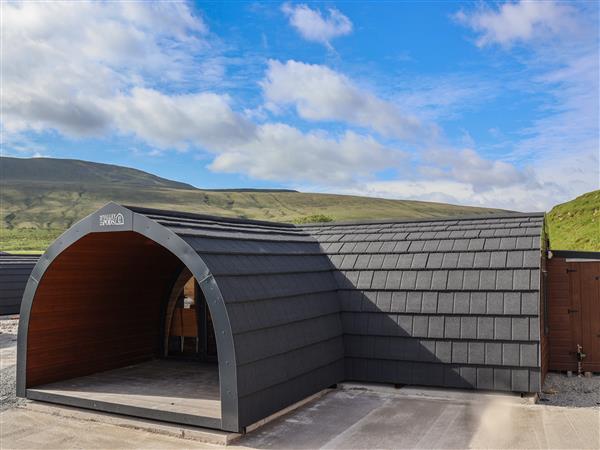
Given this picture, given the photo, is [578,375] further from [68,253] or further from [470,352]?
[68,253]

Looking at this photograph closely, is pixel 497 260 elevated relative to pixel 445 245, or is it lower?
lower

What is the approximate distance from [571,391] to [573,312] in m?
1.69

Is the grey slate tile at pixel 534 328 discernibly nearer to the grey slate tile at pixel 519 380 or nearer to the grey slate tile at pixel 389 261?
the grey slate tile at pixel 519 380

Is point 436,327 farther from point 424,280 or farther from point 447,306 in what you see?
point 424,280

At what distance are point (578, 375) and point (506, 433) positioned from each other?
395 cm

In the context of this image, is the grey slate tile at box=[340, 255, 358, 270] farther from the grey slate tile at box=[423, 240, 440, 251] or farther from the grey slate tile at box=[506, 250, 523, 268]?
the grey slate tile at box=[506, 250, 523, 268]

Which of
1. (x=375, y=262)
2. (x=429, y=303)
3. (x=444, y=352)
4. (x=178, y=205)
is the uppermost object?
(x=178, y=205)

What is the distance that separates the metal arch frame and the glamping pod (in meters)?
0.02

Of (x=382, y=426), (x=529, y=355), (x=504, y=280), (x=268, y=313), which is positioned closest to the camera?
(x=382, y=426)

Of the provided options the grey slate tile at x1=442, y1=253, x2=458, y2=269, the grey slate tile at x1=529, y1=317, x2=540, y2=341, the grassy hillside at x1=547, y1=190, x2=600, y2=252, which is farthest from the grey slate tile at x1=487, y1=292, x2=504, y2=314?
the grassy hillside at x1=547, y1=190, x2=600, y2=252

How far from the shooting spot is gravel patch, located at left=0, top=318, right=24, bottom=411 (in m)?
8.50

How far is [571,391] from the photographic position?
8758 millimetres

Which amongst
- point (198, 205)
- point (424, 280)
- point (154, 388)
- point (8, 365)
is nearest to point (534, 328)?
point (424, 280)

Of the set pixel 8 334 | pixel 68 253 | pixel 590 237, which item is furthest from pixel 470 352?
pixel 590 237
